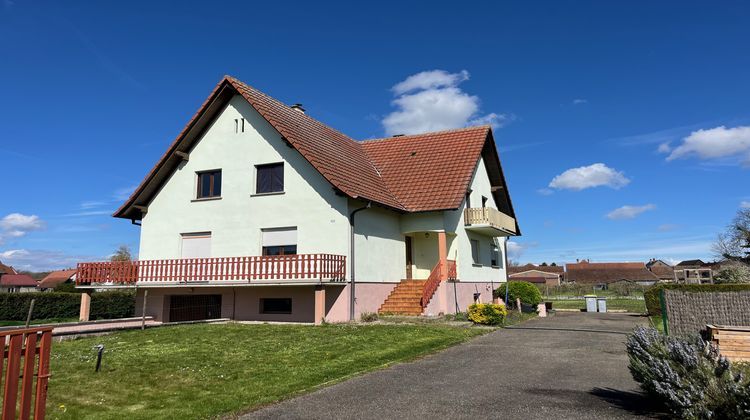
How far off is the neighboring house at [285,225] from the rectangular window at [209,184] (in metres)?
0.05

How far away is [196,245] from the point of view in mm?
20734

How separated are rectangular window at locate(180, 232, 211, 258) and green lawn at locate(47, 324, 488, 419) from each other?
510cm

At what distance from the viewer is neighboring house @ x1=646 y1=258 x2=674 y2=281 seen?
94.8 meters

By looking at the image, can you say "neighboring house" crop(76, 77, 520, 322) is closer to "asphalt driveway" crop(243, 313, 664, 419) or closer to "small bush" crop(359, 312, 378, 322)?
"small bush" crop(359, 312, 378, 322)

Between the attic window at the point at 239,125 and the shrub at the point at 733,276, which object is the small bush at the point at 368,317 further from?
the shrub at the point at 733,276

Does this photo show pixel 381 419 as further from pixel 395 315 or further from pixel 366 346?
pixel 395 315

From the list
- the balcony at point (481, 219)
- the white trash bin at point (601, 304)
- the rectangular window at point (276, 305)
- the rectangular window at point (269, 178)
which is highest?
the rectangular window at point (269, 178)

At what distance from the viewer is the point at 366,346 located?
463 inches

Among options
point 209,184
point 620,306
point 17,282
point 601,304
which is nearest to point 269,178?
point 209,184

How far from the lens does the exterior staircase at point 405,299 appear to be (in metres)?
19.1

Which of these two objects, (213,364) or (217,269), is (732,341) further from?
(217,269)

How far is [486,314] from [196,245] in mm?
12048

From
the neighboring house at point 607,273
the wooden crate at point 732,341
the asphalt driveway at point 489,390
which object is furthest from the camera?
the neighboring house at point 607,273

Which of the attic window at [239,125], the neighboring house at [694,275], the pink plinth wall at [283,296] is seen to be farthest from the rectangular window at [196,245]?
the neighboring house at [694,275]
